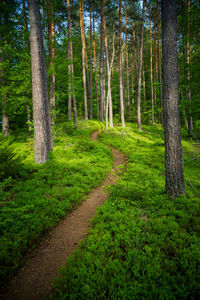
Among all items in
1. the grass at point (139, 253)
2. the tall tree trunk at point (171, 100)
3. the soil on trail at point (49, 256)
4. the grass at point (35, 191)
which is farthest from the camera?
the tall tree trunk at point (171, 100)

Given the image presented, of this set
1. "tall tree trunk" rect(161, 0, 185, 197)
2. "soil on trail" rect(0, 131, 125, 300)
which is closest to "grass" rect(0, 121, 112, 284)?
"soil on trail" rect(0, 131, 125, 300)

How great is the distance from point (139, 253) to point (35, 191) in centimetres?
393

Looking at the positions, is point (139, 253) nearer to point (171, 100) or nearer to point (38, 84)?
point (171, 100)

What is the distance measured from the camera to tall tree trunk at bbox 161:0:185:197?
4348mm

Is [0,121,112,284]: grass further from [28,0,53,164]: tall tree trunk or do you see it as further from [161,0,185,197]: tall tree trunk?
[161,0,185,197]: tall tree trunk

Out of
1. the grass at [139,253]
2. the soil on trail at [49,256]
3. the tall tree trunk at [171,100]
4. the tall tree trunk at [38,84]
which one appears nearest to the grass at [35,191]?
the soil on trail at [49,256]

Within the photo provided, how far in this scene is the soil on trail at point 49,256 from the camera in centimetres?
244

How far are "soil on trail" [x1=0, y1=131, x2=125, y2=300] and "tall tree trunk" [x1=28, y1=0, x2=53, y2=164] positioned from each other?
4.02m

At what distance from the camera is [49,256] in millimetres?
3162

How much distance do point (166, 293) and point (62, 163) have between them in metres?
6.49

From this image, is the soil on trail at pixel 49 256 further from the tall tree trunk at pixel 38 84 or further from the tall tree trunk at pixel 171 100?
the tall tree trunk at pixel 38 84

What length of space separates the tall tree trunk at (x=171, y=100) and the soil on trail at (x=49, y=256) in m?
3.01

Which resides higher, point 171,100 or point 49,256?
point 171,100

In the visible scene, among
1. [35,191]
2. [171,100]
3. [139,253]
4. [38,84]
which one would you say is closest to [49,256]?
[139,253]
